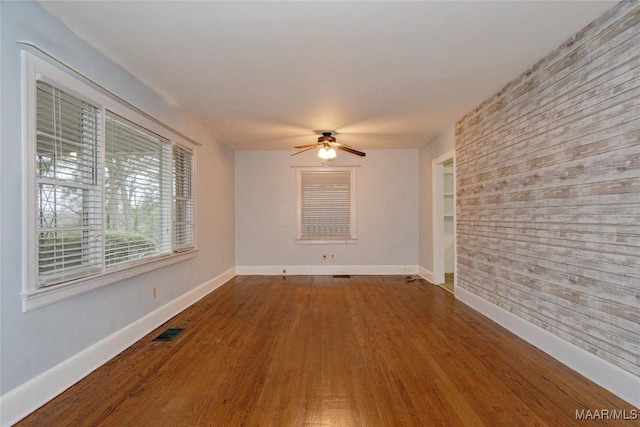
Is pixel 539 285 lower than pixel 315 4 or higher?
lower

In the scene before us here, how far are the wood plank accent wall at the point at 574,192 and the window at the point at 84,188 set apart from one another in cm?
360

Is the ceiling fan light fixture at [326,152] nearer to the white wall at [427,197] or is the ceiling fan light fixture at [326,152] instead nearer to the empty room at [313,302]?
the empty room at [313,302]

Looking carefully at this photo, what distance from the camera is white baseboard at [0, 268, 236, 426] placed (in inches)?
74.1

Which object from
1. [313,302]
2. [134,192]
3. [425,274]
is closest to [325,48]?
[134,192]

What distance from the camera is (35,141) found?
204cm

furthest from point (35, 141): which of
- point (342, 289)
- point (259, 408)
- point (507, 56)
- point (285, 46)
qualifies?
point (342, 289)

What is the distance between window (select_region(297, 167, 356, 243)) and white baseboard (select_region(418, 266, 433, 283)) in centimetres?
142

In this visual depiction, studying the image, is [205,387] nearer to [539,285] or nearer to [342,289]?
[539,285]

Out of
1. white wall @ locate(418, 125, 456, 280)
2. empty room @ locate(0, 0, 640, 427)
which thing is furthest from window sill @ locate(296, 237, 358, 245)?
empty room @ locate(0, 0, 640, 427)

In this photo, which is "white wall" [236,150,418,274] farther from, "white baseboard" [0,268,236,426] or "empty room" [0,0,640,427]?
"white baseboard" [0,268,236,426]

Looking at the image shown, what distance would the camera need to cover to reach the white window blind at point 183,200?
160 inches

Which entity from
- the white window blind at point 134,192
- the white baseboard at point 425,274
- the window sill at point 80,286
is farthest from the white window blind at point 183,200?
the white baseboard at point 425,274

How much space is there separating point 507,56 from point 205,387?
3478 millimetres

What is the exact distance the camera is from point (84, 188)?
2.45 metres
